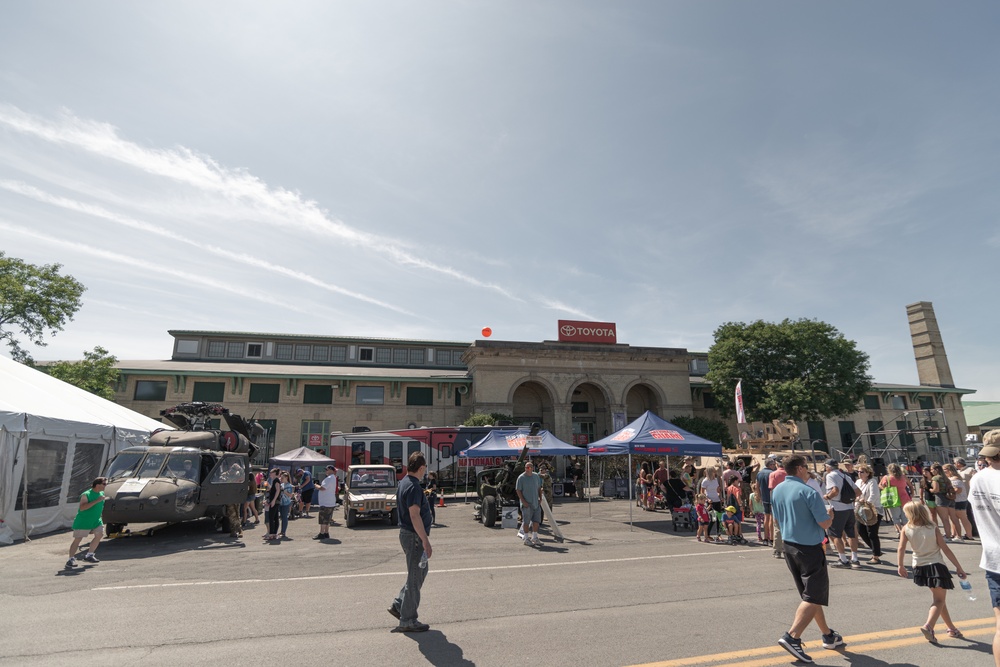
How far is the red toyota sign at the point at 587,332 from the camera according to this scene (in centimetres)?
4062

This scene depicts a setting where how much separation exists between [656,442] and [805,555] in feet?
35.4

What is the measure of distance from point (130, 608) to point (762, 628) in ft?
25.8

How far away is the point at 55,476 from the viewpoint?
47.1ft

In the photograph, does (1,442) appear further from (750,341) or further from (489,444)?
(750,341)

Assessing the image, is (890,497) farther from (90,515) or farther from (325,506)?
(90,515)

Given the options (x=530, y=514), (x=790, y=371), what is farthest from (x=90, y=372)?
(x=790, y=371)

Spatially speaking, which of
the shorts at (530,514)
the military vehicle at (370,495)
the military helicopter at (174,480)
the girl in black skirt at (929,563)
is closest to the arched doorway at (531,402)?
the military vehicle at (370,495)

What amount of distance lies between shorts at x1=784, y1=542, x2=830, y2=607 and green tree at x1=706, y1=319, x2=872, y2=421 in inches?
1451

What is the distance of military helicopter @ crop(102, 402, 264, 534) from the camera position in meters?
12.1

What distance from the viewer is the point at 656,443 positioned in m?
15.7

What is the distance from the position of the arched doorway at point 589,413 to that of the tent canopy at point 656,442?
2251cm

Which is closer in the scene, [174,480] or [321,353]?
[174,480]

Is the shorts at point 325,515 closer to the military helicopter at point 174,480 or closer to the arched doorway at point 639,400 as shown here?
the military helicopter at point 174,480

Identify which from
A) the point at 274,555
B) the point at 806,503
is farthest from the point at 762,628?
the point at 274,555
